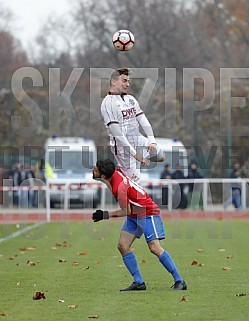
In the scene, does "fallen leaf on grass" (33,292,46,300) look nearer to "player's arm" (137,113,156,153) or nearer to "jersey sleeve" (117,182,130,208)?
"jersey sleeve" (117,182,130,208)

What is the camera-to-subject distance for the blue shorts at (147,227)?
11109 mm

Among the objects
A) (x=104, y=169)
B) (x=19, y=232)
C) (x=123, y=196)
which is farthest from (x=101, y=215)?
(x=19, y=232)

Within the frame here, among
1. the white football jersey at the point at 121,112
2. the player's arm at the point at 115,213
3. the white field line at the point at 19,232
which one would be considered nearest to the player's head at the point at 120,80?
the white football jersey at the point at 121,112

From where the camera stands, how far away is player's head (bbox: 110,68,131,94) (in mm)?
11398

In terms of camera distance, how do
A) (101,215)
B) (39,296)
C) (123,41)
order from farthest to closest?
(123,41)
(101,215)
(39,296)

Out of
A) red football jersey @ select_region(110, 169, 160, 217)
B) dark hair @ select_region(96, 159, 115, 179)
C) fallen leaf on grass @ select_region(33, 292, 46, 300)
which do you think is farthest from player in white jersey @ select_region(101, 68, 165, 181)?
Result: fallen leaf on grass @ select_region(33, 292, 46, 300)

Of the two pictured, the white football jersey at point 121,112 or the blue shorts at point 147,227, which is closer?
the blue shorts at point 147,227

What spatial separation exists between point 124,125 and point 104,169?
109 centimetres

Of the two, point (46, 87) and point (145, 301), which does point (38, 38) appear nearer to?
point (46, 87)

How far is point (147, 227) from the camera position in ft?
36.5

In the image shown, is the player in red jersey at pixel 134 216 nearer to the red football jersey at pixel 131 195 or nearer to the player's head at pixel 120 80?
the red football jersey at pixel 131 195

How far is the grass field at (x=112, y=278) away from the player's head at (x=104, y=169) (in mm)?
1339

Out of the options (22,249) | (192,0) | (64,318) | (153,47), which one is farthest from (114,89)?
(192,0)

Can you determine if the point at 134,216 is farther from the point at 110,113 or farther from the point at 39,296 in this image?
the point at 39,296
